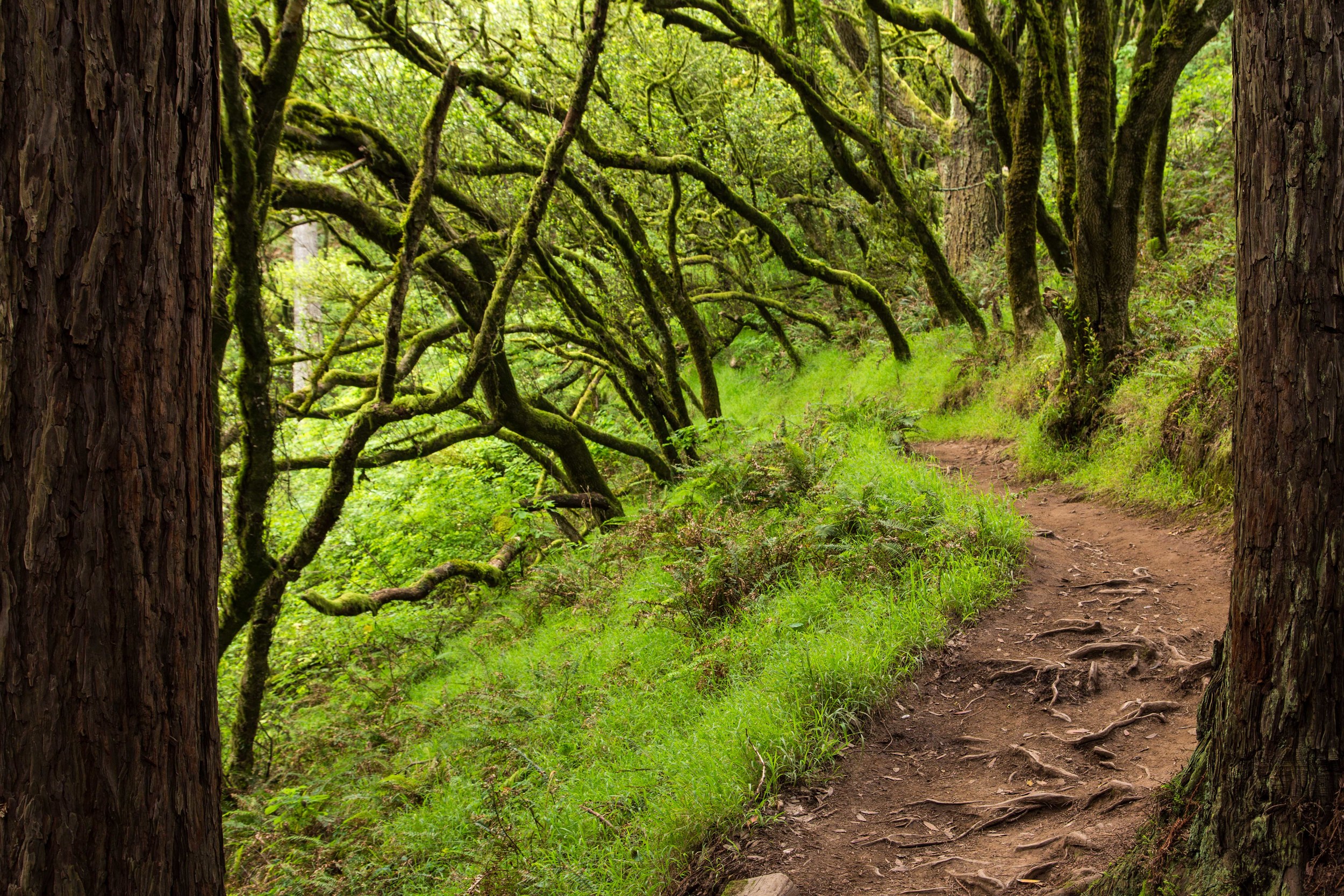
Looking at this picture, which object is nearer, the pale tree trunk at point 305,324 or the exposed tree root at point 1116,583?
the exposed tree root at point 1116,583

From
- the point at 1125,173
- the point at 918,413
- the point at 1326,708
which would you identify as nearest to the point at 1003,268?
the point at 918,413

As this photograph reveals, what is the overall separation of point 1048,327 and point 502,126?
7.36 m

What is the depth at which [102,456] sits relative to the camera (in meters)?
1.67

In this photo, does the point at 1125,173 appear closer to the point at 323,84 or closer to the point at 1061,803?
the point at 1061,803

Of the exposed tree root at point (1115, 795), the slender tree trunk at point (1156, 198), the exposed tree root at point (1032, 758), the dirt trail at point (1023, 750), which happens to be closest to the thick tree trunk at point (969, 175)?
the slender tree trunk at point (1156, 198)

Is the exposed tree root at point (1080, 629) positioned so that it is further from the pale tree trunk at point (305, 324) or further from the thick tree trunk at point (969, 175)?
the thick tree trunk at point (969, 175)

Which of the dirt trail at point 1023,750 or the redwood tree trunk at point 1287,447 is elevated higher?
the redwood tree trunk at point 1287,447

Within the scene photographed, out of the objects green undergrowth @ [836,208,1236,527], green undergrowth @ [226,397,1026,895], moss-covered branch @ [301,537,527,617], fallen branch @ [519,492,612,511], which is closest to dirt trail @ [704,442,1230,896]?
green undergrowth @ [226,397,1026,895]

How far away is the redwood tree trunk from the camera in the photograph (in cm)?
180

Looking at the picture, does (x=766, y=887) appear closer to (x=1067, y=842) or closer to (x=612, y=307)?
(x=1067, y=842)

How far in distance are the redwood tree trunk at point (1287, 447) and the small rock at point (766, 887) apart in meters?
1.50

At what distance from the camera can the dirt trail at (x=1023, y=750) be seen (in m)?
3.01

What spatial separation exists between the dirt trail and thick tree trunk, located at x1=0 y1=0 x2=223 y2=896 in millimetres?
2336

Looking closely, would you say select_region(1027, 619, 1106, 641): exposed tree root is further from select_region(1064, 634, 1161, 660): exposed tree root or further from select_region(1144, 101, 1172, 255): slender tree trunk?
select_region(1144, 101, 1172, 255): slender tree trunk
